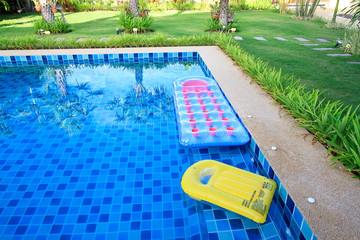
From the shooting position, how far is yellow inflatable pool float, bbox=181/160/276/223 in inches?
115

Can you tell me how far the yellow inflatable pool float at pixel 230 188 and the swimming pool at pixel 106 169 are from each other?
120 mm

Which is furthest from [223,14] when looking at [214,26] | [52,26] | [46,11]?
[46,11]

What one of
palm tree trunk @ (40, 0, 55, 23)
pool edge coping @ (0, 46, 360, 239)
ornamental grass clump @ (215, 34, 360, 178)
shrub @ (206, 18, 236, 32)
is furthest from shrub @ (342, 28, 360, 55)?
palm tree trunk @ (40, 0, 55, 23)

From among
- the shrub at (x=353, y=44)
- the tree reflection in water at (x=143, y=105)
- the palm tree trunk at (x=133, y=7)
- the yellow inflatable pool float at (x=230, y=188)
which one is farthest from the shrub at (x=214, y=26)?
the yellow inflatable pool float at (x=230, y=188)

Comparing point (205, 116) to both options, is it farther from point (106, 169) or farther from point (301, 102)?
point (106, 169)

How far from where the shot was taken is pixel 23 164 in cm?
389

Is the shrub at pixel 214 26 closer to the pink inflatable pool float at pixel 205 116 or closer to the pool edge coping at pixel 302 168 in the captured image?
the pink inflatable pool float at pixel 205 116

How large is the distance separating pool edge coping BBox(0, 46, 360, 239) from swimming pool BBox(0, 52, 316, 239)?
15cm

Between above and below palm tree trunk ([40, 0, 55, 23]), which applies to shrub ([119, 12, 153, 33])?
below

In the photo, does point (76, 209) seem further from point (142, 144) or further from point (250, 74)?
point (250, 74)

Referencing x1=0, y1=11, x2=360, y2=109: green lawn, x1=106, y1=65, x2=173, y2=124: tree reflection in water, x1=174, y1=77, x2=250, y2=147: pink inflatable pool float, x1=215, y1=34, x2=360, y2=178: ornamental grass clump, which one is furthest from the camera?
x1=0, y1=11, x2=360, y2=109: green lawn

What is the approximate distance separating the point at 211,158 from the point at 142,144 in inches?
46.0

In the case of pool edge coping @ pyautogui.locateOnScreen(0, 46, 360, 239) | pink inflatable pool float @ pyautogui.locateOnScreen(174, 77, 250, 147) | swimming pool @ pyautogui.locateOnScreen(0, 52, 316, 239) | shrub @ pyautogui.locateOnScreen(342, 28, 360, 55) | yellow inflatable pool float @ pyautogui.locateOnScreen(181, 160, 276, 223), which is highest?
shrub @ pyautogui.locateOnScreen(342, 28, 360, 55)

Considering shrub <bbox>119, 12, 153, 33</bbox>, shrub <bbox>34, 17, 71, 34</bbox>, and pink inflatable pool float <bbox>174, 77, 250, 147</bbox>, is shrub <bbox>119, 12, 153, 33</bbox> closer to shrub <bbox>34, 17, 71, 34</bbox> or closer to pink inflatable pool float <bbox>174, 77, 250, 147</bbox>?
shrub <bbox>34, 17, 71, 34</bbox>
